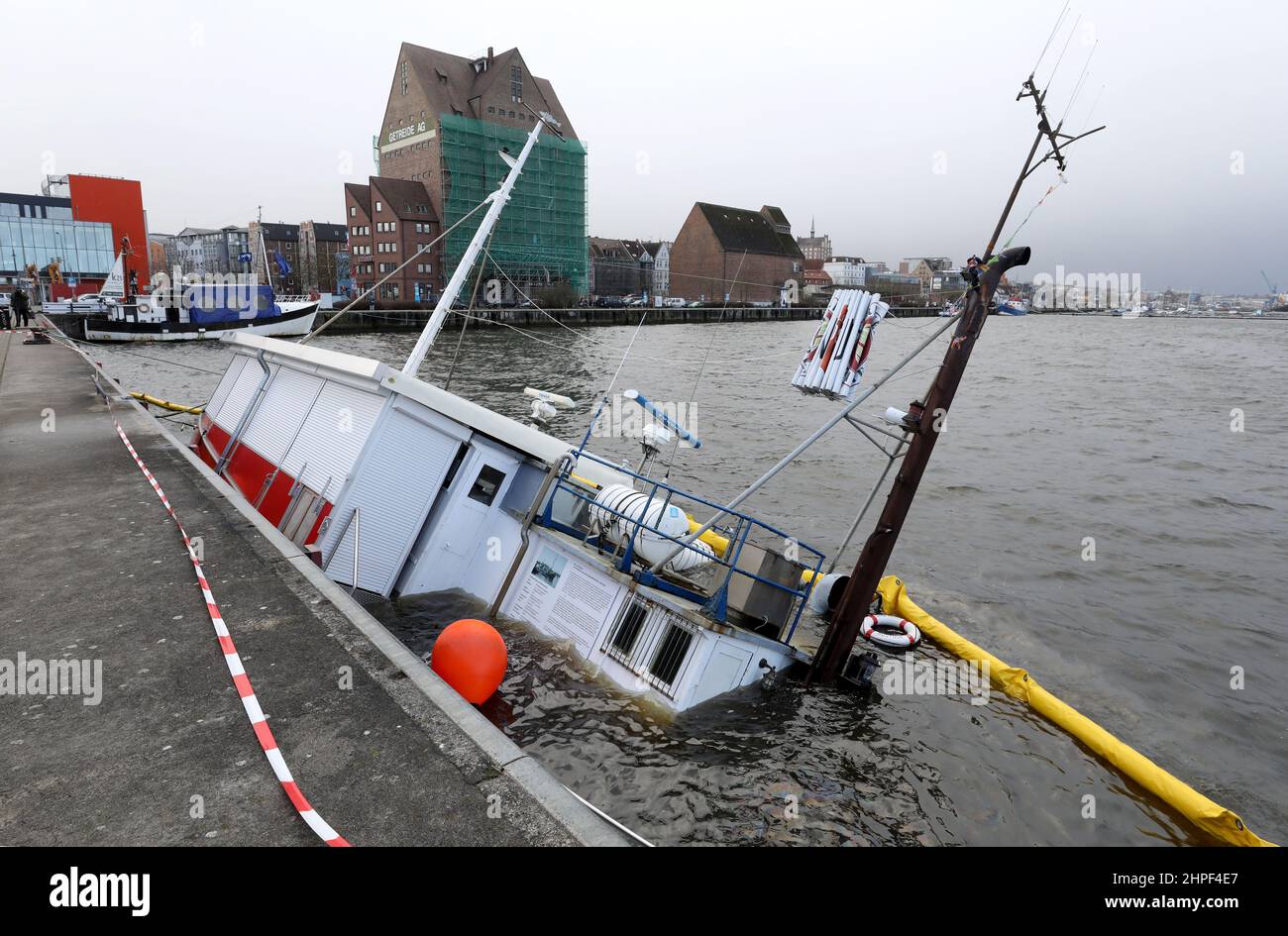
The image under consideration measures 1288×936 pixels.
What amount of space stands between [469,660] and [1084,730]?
26.4ft

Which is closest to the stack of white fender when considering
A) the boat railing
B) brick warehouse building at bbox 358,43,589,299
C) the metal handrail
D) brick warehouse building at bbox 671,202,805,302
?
the boat railing

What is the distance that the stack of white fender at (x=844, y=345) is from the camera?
32.5 feet

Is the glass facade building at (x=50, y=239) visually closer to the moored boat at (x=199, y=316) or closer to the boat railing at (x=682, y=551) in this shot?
the moored boat at (x=199, y=316)

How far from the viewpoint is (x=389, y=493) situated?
35.4 feet

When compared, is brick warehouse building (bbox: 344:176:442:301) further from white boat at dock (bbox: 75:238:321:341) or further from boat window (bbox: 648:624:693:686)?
boat window (bbox: 648:624:693:686)

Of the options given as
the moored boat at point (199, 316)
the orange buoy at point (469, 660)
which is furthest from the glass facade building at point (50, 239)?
the orange buoy at point (469, 660)

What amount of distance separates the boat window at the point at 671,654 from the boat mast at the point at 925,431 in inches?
88.0

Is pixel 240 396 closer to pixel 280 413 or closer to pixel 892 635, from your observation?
pixel 280 413

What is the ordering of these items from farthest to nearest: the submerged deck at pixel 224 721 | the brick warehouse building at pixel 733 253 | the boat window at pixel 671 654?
1. the brick warehouse building at pixel 733 253
2. the boat window at pixel 671 654
3. the submerged deck at pixel 224 721

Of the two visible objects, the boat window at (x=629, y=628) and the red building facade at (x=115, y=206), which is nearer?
the boat window at (x=629, y=628)

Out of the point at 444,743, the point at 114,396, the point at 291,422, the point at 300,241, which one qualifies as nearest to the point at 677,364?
the point at 114,396

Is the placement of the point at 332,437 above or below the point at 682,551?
above

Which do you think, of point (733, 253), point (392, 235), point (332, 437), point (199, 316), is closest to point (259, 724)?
point (332, 437)

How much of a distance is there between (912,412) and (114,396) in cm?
2345
